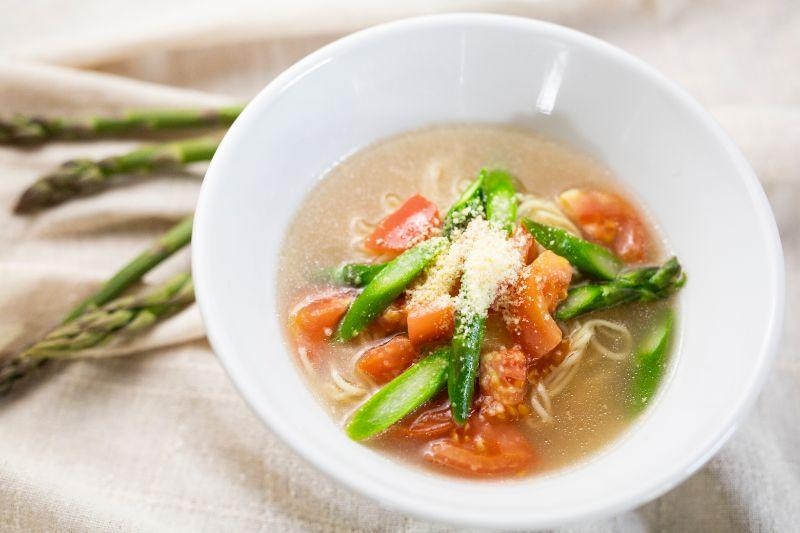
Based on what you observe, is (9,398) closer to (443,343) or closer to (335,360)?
(335,360)

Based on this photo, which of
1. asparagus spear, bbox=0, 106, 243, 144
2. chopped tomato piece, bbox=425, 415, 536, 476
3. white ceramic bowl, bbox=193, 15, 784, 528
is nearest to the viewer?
white ceramic bowl, bbox=193, 15, 784, 528

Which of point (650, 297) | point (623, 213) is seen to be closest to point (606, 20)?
point (623, 213)

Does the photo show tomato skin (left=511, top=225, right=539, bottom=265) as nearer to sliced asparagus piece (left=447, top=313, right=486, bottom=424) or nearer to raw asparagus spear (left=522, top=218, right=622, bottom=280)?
raw asparagus spear (left=522, top=218, right=622, bottom=280)

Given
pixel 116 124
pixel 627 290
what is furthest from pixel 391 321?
pixel 116 124

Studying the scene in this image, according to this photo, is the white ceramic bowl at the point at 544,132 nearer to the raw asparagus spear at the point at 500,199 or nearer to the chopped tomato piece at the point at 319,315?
the chopped tomato piece at the point at 319,315

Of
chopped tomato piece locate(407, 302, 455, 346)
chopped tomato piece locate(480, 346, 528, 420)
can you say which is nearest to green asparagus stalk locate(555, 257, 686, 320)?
chopped tomato piece locate(480, 346, 528, 420)

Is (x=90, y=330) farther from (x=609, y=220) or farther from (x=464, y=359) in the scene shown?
(x=609, y=220)

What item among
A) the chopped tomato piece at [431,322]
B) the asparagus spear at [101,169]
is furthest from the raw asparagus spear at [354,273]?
the asparagus spear at [101,169]
